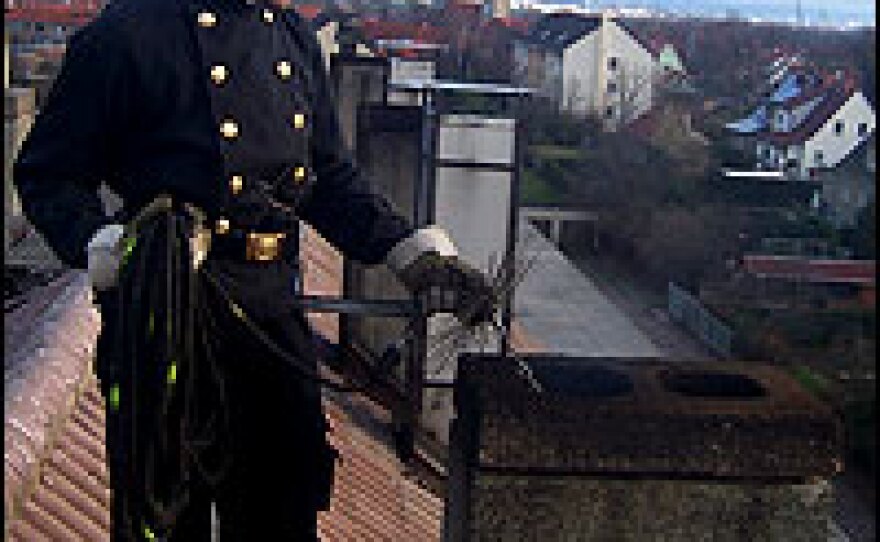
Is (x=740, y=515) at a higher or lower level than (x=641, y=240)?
higher

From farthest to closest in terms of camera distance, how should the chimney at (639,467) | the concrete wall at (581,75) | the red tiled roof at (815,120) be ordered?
the concrete wall at (581,75) → the red tiled roof at (815,120) → the chimney at (639,467)

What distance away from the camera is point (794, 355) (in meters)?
23.7

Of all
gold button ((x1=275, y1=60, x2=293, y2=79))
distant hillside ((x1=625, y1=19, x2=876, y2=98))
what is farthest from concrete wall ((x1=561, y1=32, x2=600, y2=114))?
gold button ((x1=275, y1=60, x2=293, y2=79))

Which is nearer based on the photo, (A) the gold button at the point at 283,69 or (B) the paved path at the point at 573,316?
(A) the gold button at the point at 283,69

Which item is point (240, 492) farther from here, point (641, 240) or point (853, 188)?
point (853, 188)

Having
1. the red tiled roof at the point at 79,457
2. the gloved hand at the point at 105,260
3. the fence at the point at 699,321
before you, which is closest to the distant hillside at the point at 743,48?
the fence at the point at 699,321

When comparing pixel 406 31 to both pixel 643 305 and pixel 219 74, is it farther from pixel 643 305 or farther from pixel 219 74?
pixel 219 74

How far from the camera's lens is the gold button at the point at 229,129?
2578 mm

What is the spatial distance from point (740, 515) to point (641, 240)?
30.6 meters

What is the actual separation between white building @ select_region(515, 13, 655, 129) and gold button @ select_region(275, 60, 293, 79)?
37.9 metres

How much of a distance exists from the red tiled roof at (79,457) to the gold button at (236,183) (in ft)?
4.24

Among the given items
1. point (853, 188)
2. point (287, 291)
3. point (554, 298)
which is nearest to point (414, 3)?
point (554, 298)

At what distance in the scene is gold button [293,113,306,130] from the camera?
2721 millimetres

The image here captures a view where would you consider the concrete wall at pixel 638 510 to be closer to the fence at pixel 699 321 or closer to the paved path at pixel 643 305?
the paved path at pixel 643 305
